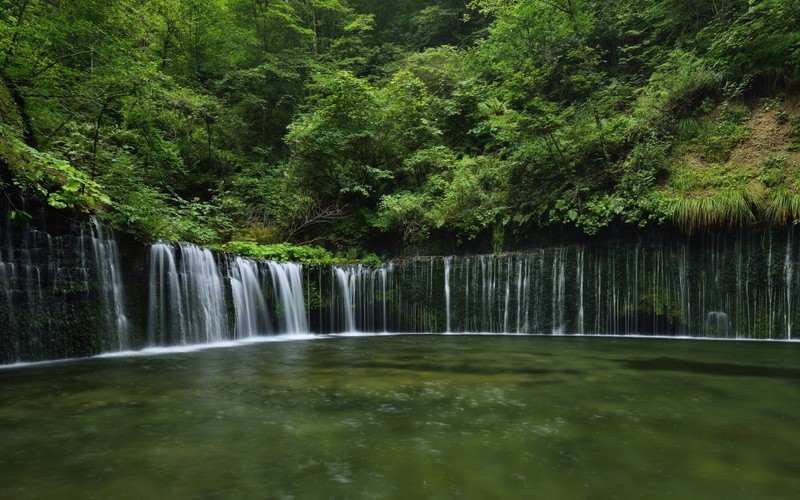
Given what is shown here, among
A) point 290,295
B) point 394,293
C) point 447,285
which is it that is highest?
point 447,285

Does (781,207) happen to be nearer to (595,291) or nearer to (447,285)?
(595,291)

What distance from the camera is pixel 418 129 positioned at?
615 inches

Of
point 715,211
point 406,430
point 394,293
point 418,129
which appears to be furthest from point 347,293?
point 406,430

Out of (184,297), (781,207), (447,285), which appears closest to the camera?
(781,207)

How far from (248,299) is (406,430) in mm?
8348

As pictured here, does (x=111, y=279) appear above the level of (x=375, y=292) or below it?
above

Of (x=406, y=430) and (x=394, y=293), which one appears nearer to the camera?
(x=406, y=430)

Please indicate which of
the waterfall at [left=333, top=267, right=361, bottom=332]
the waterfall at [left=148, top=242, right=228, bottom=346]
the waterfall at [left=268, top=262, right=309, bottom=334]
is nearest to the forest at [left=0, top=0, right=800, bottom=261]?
the waterfall at [left=148, top=242, right=228, bottom=346]

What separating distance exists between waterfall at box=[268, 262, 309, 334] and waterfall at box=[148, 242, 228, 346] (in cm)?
161

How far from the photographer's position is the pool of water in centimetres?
251

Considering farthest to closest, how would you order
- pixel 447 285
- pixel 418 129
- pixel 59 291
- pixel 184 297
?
pixel 418 129 → pixel 447 285 → pixel 184 297 → pixel 59 291

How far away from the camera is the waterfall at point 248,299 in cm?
1052

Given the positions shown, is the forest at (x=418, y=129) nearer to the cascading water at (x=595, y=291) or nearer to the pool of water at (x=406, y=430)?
the cascading water at (x=595, y=291)

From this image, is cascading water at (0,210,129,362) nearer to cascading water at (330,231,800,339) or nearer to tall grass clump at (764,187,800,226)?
cascading water at (330,231,800,339)
